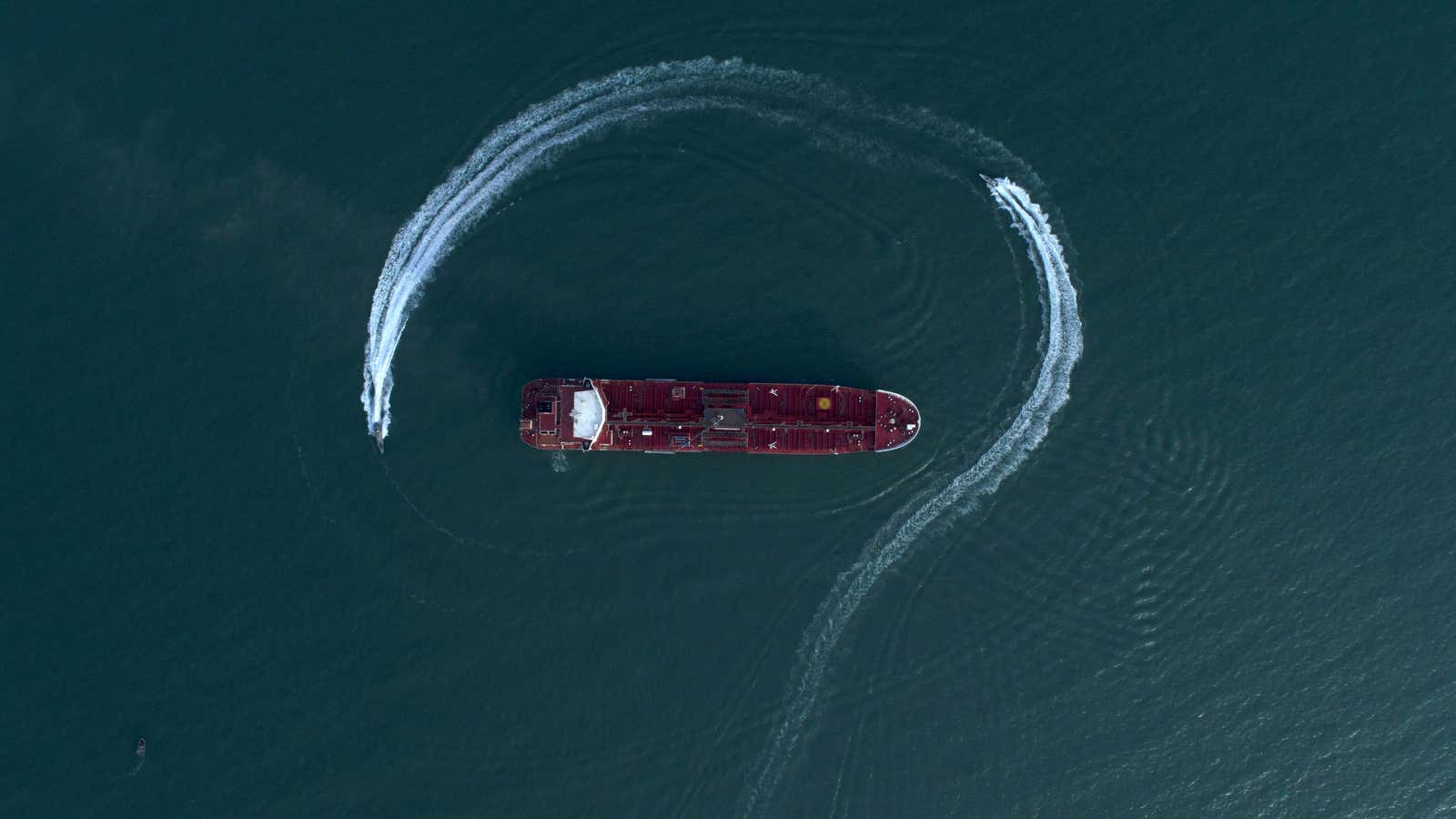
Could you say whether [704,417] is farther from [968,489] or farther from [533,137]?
[533,137]

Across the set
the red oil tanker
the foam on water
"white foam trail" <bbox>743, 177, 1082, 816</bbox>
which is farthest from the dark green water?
the red oil tanker

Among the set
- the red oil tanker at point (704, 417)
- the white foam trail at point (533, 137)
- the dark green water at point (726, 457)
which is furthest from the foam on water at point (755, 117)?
the red oil tanker at point (704, 417)

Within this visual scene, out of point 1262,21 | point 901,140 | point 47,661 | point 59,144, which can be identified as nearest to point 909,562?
point 901,140

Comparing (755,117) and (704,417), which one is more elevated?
(755,117)

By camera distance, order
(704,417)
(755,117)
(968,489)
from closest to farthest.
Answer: (704,417) < (968,489) < (755,117)

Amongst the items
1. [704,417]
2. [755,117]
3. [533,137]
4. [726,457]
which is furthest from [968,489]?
[533,137]

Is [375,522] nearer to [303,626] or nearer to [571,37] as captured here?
[303,626]

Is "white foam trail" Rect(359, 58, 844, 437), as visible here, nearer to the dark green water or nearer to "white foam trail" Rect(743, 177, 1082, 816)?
the dark green water

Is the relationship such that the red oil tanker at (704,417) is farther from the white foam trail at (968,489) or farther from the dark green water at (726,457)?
the white foam trail at (968,489)
